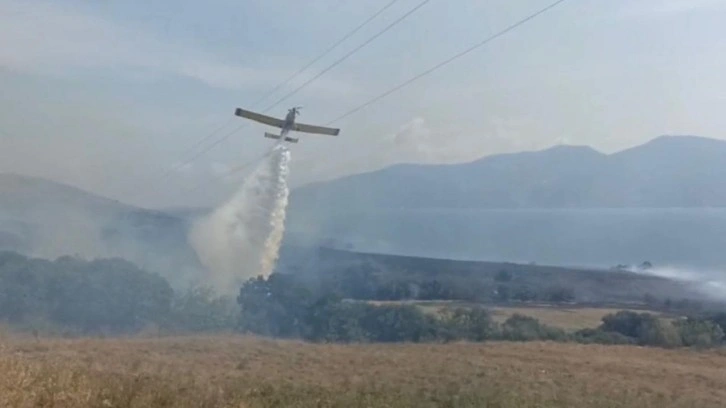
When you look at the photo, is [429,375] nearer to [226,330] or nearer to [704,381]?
[704,381]

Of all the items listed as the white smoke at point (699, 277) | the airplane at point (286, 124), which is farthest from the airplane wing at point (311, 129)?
the white smoke at point (699, 277)

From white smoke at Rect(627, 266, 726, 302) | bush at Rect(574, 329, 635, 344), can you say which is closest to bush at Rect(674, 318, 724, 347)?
bush at Rect(574, 329, 635, 344)

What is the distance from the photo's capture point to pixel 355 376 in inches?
782

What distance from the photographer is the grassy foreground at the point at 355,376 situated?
1166 cm

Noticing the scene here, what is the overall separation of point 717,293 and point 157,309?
108ft

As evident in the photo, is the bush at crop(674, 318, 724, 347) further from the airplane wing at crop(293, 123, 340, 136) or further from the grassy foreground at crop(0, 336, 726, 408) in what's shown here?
the airplane wing at crop(293, 123, 340, 136)

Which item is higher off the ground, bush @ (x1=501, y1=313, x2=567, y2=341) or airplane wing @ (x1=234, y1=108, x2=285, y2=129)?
airplane wing @ (x1=234, y1=108, x2=285, y2=129)

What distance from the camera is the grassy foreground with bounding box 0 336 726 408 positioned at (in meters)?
11.7

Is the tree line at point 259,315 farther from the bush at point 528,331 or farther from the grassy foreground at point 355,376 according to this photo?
the grassy foreground at point 355,376

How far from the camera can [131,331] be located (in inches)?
1622

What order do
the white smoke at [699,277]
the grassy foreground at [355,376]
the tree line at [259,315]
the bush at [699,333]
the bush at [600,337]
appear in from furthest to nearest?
the white smoke at [699,277], the tree line at [259,315], the bush at [600,337], the bush at [699,333], the grassy foreground at [355,376]

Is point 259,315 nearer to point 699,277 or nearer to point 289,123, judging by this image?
point 289,123

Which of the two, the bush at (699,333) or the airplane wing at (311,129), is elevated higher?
the airplane wing at (311,129)

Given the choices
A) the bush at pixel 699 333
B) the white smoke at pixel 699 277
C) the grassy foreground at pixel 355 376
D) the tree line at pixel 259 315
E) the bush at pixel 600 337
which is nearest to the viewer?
the grassy foreground at pixel 355 376
